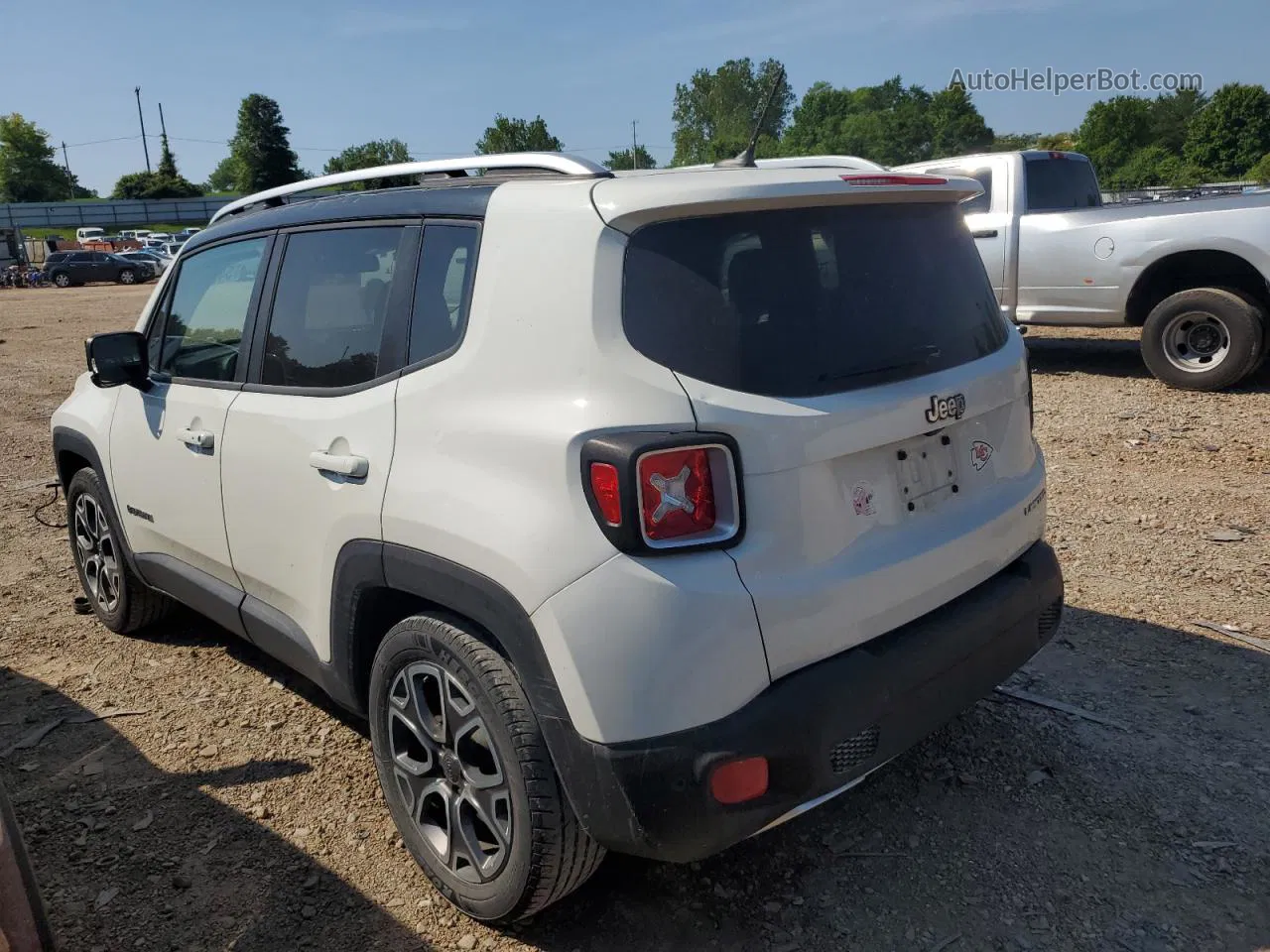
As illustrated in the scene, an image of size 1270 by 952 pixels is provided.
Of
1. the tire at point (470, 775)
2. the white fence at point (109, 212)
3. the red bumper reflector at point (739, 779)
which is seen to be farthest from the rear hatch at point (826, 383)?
the white fence at point (109, 212)

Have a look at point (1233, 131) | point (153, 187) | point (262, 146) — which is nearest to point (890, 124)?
point (1233, 131)

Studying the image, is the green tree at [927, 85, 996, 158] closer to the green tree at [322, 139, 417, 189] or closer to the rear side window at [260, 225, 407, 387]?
the green tree at [322, 139, 417, 189]

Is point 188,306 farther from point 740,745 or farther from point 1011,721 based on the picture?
point 1011,721

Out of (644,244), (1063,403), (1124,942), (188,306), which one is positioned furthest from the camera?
(1063,403)

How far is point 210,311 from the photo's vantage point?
3689 mm

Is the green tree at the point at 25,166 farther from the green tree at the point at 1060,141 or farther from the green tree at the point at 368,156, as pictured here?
the green tree at the point at 1060,141

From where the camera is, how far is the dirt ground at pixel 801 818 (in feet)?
8.38

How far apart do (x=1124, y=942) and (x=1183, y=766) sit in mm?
911

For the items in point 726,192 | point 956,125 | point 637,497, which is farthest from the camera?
point 956,125

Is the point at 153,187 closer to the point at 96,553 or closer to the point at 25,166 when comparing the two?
A: the point at 25,166

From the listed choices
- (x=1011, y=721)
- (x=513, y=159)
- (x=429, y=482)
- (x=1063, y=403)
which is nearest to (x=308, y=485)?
(x=429, y=482)

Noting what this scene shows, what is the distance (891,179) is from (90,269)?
136 ft

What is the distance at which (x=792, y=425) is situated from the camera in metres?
2.18

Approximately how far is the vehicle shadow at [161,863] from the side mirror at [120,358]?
1352mm
